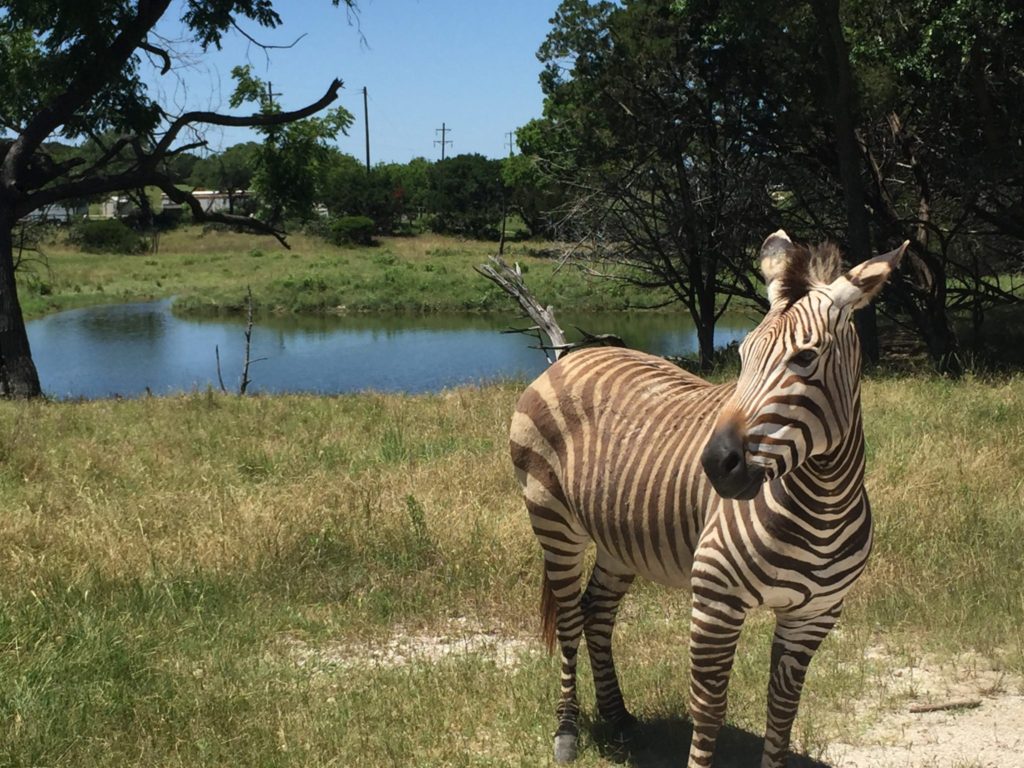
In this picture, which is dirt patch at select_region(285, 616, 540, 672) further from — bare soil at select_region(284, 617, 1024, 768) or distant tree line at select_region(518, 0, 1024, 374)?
distant tree line at select_region(518, 0, 1024, 374)

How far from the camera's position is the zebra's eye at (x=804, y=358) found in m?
3.16

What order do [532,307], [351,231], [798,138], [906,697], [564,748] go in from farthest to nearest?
[351,231] → [798,138] → [532,307] → [906,697] → [564,748]

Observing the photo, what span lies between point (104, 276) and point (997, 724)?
1856 inches

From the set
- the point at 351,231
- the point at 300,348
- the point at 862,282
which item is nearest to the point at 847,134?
the point at 862,282

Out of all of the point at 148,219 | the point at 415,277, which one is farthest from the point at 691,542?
the point at 415,277

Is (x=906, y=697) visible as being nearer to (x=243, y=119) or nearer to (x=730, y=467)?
(x=730, y=467)

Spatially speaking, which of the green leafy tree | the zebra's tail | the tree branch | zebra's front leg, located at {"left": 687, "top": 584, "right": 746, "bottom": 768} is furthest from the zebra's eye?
the green leafy tree

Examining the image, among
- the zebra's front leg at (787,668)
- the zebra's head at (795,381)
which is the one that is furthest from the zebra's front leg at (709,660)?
the zebra's head at (795,381)

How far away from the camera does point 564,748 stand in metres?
4.32

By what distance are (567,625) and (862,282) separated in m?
2.02

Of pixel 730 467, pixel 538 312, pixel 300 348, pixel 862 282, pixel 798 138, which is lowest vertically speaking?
pixel 300 348

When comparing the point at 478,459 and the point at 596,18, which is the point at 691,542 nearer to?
the point at 478,459

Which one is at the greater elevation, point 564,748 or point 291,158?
point 291,158

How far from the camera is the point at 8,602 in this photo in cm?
559
